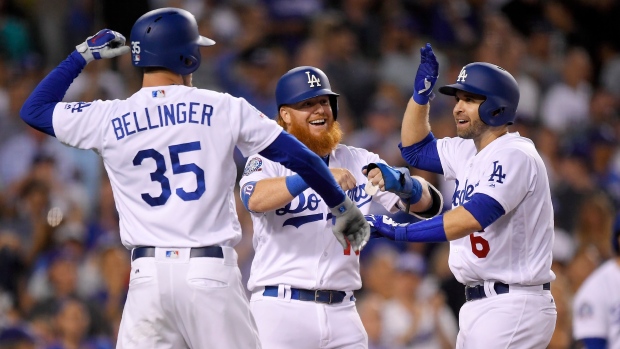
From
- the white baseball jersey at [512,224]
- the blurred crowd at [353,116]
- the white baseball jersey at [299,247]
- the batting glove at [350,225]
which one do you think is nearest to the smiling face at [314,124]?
the white baseball jersey at [299,247]

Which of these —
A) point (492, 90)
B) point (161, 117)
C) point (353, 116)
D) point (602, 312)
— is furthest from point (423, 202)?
point (353, 116)

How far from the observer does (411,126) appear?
19.1 ft

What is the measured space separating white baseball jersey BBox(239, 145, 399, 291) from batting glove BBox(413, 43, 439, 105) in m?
0.84

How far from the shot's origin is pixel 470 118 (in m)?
5.36

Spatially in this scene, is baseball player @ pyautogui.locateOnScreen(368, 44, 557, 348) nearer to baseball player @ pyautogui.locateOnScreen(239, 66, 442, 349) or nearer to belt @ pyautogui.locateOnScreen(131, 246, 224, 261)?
baseball player @ pyautogui.locateOnScreen(239, 66, 442, 349)

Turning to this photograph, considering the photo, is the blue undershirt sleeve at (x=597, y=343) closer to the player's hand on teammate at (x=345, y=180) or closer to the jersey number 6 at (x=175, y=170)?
the player's hand on teammate at (x=345, y=180)

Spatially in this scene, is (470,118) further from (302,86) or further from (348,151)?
(302,86)

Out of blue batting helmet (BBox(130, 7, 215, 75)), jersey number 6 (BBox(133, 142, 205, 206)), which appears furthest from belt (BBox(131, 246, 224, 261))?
blue batting helmet (BBox(130, 7, 215, 75))

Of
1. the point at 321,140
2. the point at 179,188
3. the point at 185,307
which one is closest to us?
the point at 185,307

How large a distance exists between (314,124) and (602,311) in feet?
8.68

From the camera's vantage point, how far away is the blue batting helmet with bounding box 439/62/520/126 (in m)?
5.31

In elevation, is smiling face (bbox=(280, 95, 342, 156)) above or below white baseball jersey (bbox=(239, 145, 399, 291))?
above

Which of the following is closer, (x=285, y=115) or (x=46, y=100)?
(x=46, y=100)

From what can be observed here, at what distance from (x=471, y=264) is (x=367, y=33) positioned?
21.8 feet
